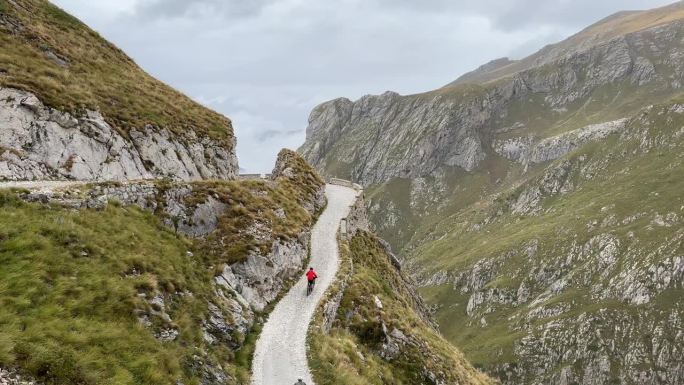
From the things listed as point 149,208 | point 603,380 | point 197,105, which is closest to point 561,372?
point 603,380

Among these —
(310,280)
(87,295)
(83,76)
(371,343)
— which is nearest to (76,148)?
(83,76)

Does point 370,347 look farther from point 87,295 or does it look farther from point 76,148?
point 76,148

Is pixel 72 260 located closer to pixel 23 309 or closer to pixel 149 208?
pixel 23 309

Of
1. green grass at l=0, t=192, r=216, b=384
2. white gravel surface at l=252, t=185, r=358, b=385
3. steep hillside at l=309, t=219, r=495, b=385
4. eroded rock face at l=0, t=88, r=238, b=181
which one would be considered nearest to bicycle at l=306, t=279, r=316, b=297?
white gravel surface at l=252, t=185, r=358, b=385

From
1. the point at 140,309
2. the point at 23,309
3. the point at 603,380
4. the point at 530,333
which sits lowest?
the point at 603,380

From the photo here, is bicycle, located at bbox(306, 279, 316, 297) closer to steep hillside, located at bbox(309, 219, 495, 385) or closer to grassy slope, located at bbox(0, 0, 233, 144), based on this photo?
steep hillside, located at bbox(309, 219, 495, 385)

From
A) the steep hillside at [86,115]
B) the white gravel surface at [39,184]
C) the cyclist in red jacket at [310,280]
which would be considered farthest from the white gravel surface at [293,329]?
the steep hillside at [86,115]
